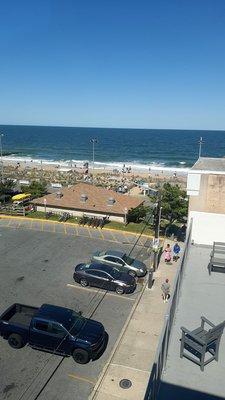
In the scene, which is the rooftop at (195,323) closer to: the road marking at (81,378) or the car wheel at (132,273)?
the road marking at (81,378)

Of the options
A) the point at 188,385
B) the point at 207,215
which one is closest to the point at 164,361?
the point at 188,385

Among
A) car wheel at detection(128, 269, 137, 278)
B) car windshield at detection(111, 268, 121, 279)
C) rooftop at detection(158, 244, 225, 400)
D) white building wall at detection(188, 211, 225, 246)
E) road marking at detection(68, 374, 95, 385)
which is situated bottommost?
road marking at detection(68, 374, 95, 385)

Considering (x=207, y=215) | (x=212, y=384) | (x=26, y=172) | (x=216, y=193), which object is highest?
(x=216, y=193)

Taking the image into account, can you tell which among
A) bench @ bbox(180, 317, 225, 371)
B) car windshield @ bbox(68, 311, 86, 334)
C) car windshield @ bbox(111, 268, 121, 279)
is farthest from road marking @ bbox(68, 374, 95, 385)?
bench @ bbox(180, 317, 225, 371)

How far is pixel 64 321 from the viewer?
1477 cm

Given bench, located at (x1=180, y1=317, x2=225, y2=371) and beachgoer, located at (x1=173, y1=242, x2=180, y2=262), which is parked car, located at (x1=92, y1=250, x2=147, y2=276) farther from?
bench, located at (x1=180, y1=317, x2=225, y2=371)

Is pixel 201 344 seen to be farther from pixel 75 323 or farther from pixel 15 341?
pixel 15 341

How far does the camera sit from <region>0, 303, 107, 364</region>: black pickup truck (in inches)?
562

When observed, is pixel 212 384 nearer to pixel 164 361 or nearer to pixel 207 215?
pixel 164 361

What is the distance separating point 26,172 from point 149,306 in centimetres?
6791

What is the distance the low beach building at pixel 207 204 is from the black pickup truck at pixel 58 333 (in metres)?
6.02

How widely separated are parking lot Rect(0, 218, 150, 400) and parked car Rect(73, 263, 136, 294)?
40 cm

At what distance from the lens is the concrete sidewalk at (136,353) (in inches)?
503

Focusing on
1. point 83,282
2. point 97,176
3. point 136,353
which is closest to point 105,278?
point 83,282
